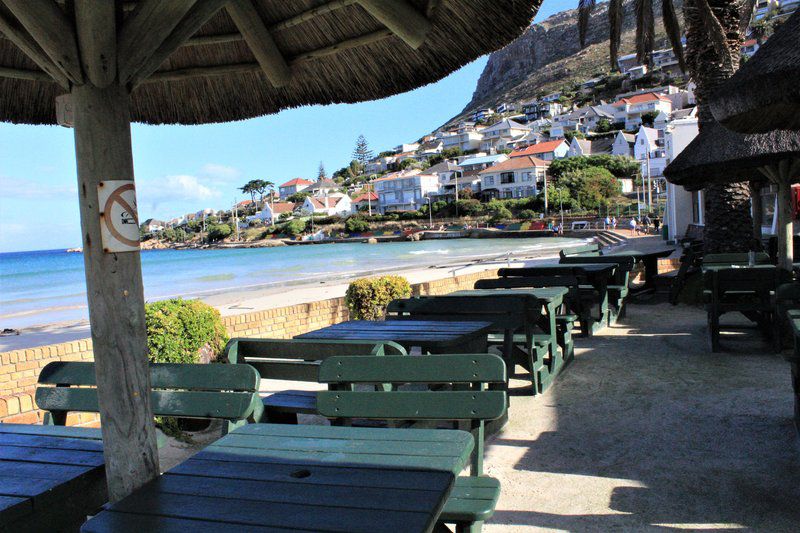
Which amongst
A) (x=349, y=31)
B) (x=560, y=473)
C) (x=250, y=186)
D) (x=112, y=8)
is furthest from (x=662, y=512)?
(x=250, y=186)

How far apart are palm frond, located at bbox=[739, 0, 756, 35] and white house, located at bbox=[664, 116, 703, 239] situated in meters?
12.5

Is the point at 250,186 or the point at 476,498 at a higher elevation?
the point at 250,186

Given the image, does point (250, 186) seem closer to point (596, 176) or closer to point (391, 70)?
point (596, 176)

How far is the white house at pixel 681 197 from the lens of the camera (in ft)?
82.5

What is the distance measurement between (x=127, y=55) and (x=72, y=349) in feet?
16.0

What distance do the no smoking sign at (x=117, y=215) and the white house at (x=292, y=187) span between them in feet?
557

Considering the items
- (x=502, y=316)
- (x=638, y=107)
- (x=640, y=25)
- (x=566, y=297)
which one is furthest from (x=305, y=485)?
(x=638, y=107)

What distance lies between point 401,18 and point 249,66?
1117 mm

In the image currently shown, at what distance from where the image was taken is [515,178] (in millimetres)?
93250

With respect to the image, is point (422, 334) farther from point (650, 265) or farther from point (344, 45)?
point (650, 265)

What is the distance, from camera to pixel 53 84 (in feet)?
11.5

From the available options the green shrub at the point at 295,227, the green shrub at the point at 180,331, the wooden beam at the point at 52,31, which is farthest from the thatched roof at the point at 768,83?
the green shrub at the point at 295,227

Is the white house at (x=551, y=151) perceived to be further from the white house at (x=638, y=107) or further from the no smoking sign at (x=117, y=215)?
the no smoking sign at (x=117, y=215)

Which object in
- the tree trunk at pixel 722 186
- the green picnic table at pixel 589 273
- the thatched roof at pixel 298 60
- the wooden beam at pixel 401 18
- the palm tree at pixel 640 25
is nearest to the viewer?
the wooden beam at pixel 401 18
